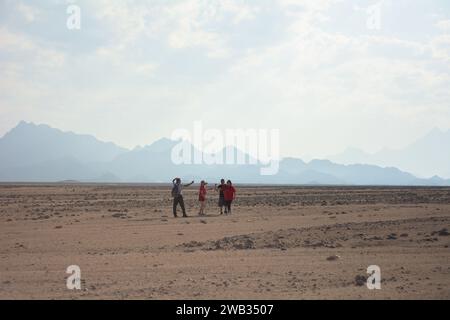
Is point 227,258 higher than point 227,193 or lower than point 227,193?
lower

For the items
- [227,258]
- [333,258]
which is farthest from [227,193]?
[333,258]

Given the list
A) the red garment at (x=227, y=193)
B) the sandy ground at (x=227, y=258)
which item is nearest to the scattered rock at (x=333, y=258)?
the sandy ground at (x=227, y=258)

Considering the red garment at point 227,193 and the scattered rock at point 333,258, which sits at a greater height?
the red garment at point 227,193

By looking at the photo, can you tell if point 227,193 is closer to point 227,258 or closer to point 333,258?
point 227,258

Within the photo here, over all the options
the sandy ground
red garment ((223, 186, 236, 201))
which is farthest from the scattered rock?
red garment ((223, 186, 236, 201))

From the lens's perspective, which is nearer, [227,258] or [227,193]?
[227,258]

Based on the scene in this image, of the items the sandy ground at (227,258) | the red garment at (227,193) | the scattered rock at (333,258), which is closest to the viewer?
the sandy ground at (227,258)

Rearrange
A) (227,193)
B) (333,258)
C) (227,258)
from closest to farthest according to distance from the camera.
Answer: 1. (333,258)
2. (227,258)
3. (227,193)

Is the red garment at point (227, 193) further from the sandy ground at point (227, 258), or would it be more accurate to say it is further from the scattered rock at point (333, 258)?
the scattered rock at point (333, 258)

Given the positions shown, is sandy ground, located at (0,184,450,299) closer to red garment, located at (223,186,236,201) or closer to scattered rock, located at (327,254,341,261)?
scattered rock, located at (327,254,341,261)

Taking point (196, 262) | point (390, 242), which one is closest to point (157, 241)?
point (196, 262)

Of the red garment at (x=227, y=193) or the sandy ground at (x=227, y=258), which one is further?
the red garment at (x=227, y=193)
